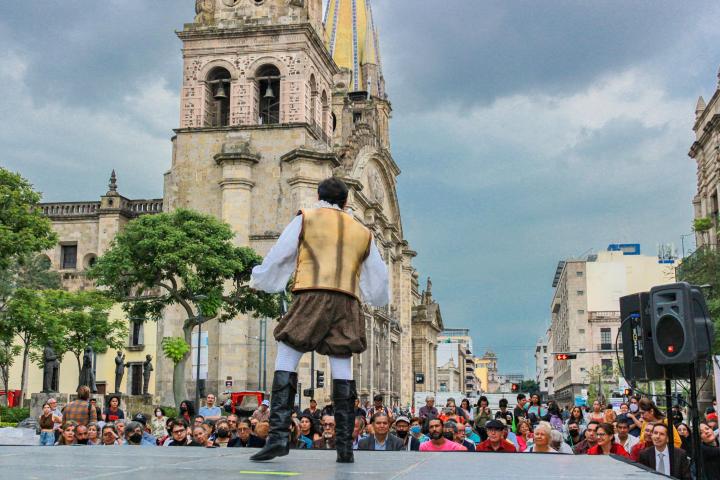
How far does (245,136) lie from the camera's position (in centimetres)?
4062

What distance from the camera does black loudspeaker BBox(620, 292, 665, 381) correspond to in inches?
328

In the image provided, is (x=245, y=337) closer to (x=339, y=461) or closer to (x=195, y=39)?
(x=195, y=39)

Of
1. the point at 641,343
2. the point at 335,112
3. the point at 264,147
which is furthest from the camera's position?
the point at 335,112

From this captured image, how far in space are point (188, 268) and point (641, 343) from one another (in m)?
24.1

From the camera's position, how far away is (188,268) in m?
31.1

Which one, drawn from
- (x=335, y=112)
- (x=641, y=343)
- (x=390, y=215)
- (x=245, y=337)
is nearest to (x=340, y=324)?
(x=641, y=343)

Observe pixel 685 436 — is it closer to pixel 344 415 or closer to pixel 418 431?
pixel 418 431

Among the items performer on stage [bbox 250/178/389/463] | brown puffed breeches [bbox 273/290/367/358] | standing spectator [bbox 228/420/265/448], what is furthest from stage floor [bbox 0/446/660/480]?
standing spectator [bbox 228/420/265/448]

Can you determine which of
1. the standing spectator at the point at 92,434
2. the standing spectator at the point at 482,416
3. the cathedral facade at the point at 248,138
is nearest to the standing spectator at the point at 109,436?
the standing spectator at the point at 92,434

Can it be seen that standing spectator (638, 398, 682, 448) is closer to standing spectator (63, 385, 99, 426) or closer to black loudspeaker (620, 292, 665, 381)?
black loudspeaker (620, 292, 665, 381)

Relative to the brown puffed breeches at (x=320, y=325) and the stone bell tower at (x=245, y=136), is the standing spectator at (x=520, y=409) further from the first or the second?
the stone bell tower at (x=245, y=136)

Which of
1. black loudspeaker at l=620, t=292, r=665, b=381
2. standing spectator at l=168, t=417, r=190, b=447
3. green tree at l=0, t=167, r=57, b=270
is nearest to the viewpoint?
black loudspeaker at l=620, t=292, r=665, b=381

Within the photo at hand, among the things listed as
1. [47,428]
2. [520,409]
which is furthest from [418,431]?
[47,428]

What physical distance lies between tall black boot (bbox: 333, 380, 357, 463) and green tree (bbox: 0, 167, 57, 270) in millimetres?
20923
